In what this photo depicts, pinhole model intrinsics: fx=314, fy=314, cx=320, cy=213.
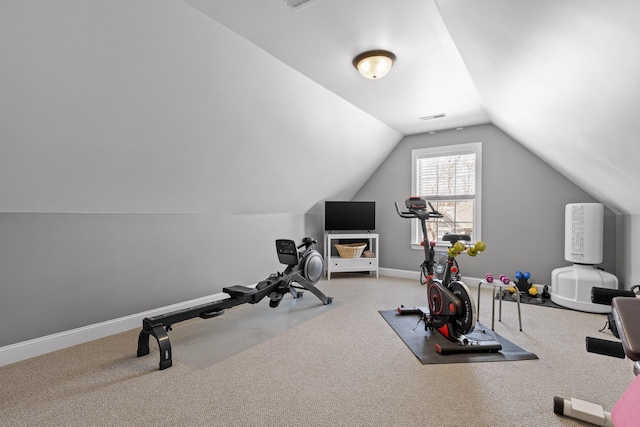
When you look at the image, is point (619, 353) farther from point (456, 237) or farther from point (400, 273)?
point (400, 273)

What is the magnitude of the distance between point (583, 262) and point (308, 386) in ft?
12.0

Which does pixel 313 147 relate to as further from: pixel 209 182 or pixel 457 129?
pixel 457 129

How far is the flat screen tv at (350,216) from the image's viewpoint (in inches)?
215

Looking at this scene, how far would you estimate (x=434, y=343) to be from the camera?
2.73 metres

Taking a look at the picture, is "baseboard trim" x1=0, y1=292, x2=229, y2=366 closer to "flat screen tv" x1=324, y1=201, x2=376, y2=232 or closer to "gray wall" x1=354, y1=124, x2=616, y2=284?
"flat screen tv" x1=324, y1=201, x2=376, y2=232

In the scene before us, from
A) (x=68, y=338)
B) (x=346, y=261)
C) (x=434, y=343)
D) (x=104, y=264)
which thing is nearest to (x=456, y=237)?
(x=434, y=343)

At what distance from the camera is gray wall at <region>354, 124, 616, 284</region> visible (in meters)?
4.29

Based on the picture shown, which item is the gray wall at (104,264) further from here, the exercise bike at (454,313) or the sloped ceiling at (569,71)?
the sloped ceiling at (569,71)

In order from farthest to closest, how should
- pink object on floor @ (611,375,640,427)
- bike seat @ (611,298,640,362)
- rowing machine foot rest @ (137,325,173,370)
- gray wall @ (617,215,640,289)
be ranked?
1. gray wall @ (617,215,640,289)
2. rowing machine foot rest @ (137,325,173,370)
3. bike seat @ (611,298,640,362)
4. pink object on floor @ (611,375,640,427)

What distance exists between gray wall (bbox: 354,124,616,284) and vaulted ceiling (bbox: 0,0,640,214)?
67 cm

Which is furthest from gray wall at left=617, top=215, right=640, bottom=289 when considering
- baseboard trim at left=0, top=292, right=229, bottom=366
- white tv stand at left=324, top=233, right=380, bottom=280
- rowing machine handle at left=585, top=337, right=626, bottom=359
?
baseboard trim at left=0, top=292, right=229, bottom=366

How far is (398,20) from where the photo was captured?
7.40ft

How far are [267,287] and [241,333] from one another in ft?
1.78

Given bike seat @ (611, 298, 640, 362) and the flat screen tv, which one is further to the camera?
the flat screen tv
